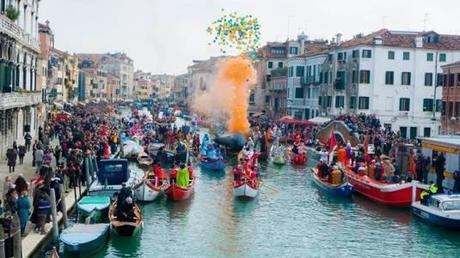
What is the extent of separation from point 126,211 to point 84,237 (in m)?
2.24

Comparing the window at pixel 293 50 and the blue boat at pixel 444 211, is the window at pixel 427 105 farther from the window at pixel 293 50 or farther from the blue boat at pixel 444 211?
the blue boat at pixel 444 211

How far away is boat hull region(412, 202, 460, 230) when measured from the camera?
24906mm

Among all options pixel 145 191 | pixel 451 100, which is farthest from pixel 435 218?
pixel 451 100

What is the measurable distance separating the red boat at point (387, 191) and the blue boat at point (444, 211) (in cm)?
299

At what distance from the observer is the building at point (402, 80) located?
202ft

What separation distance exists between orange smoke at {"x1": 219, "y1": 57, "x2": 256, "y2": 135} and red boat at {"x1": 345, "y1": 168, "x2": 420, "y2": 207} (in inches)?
968

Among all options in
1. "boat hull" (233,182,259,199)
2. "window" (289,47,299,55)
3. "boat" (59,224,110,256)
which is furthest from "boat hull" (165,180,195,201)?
"window" (289,47,299,55)

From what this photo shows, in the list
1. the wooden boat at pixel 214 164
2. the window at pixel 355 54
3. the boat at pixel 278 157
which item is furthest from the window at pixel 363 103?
the wooden boat at pixel 214 164

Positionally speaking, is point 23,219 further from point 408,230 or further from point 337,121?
point 337,121

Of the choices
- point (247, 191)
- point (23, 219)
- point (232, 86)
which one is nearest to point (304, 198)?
point (247, 191)

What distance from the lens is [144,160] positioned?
142 ft

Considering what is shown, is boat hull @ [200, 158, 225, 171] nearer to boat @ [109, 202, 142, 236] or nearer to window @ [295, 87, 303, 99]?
boat @ [109, 202, 142, 236]

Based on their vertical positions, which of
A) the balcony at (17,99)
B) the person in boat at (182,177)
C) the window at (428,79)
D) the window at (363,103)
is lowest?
the person in boat at (182,177)

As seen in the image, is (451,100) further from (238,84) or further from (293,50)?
(293,50)
